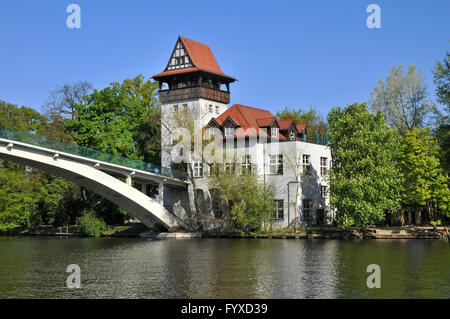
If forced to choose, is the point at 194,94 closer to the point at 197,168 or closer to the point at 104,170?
the point at 197,168

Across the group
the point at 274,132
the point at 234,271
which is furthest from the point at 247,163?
the point at 234,271

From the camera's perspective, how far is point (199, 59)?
57.4 m

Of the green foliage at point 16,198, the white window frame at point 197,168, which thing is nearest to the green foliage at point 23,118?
the green foliage at point 16,198

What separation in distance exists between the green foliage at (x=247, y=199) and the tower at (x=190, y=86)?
972cm

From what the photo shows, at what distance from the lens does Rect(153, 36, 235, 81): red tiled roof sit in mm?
56125

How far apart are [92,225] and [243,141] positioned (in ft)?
51.0

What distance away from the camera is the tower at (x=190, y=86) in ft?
182

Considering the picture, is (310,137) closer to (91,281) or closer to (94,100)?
(94,100)

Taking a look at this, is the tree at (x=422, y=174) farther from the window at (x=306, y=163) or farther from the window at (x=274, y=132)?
the window at (x=274, y=132)

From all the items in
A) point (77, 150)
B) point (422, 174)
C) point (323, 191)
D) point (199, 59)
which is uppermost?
point (199, 59)

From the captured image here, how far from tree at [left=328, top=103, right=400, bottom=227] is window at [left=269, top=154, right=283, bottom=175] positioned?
Result: 6410 millimetres
